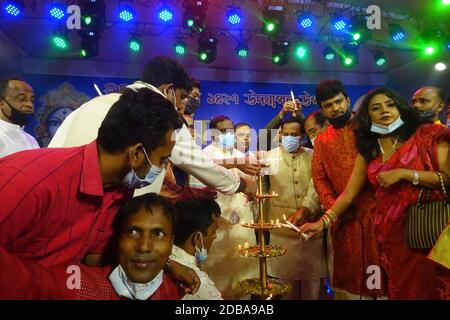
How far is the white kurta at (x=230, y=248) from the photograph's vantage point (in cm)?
318

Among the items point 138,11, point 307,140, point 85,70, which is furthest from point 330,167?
point 85,70

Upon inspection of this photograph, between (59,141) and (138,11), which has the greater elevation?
(138,11)

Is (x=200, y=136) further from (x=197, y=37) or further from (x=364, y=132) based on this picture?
(x=197, y=37)

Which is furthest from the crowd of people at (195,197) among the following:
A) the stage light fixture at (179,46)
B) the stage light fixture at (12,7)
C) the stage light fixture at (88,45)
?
the stage light fixture at (179,46)

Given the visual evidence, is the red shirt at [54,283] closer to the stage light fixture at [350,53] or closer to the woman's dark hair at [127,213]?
the woman's dark hair at [127,213]

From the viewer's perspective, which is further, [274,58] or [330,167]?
[274,58]

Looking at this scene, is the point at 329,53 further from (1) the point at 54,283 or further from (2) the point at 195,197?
(1) the point at 54,283

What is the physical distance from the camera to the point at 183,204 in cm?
235

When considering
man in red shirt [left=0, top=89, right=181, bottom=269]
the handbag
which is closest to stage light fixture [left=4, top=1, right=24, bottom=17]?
man in red shirt [left=0, top=89, right=181, bottom=269]

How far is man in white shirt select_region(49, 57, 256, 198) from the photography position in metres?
2.04

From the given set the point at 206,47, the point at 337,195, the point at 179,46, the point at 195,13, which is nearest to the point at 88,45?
the point at 179,46

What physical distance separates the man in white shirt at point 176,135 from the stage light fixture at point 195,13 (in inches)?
107

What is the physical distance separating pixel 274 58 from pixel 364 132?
141 inches

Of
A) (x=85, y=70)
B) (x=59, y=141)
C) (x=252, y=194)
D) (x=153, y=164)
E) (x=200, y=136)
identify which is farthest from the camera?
(x=85, y=70)
